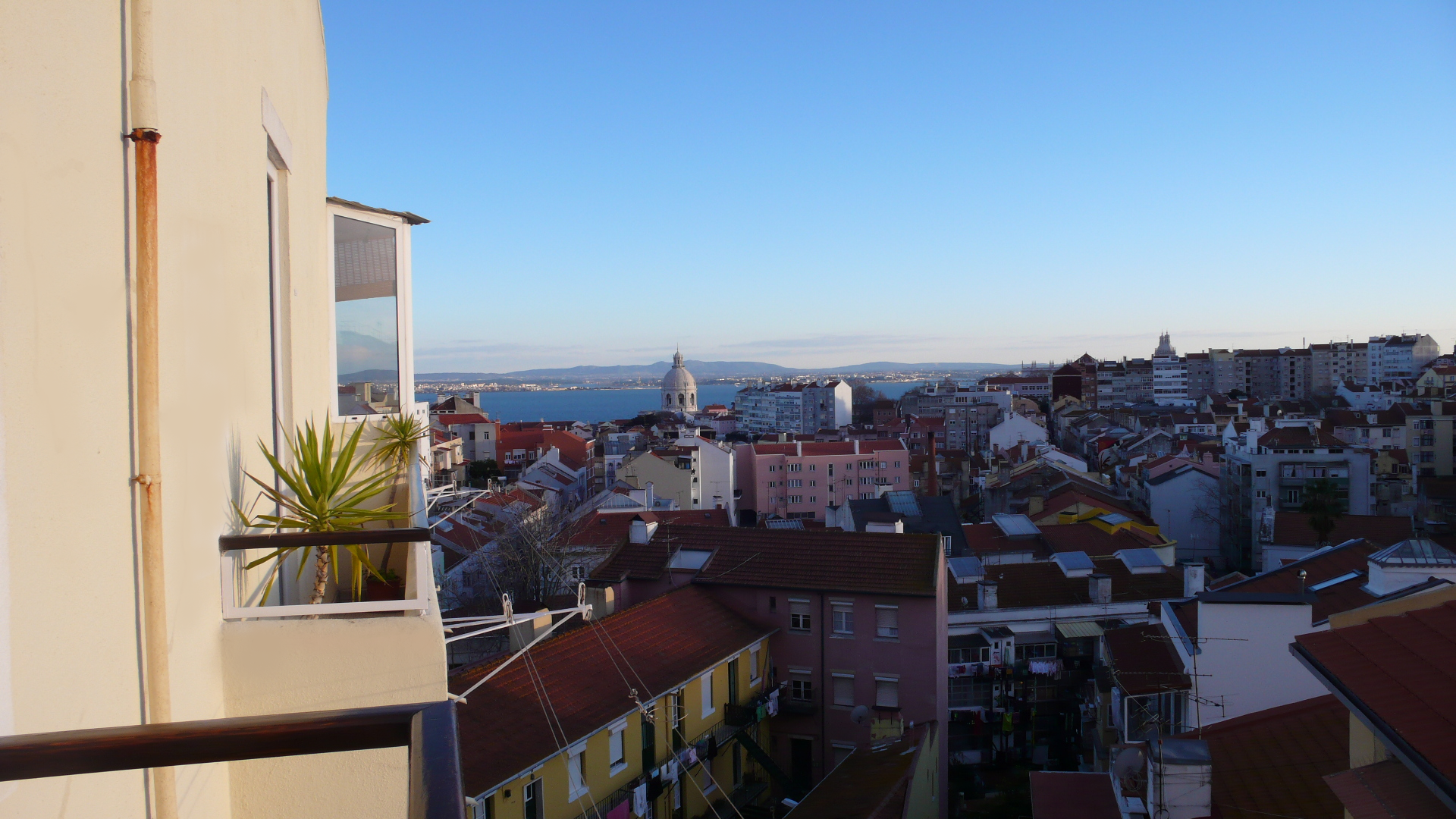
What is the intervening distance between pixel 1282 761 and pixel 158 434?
28.0 ft

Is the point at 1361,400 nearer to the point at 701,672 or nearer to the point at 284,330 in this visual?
the point at 701,672

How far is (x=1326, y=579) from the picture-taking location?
15.0 meters

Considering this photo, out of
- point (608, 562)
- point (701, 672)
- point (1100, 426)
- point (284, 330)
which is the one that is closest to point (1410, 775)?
point (284, 330)

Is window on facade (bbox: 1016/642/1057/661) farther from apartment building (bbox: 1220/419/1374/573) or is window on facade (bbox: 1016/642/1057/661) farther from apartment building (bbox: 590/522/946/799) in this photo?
apartment building (bbox: 1220/419/1374/573)

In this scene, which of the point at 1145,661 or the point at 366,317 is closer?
the point at 366,317

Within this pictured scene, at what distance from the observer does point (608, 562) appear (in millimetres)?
17203

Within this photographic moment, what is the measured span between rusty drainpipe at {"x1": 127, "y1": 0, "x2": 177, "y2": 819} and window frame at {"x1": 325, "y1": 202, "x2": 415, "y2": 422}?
2.70 m

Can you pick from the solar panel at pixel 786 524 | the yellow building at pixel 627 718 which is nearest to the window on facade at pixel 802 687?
the yellow building at pixel 627 718

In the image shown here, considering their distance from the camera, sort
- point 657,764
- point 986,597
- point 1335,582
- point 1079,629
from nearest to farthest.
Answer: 1. point 657,764
2. point 1335,582
3. point 1079,629
4. point 986,597

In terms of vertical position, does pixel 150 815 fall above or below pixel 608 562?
above

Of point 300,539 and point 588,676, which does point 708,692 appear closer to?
point 588,676

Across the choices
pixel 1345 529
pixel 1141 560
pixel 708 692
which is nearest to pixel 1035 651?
pixel 1141 560

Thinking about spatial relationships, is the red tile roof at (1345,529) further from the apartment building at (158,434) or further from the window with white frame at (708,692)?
the apartment building at (158,434)

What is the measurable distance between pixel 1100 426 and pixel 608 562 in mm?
57417
